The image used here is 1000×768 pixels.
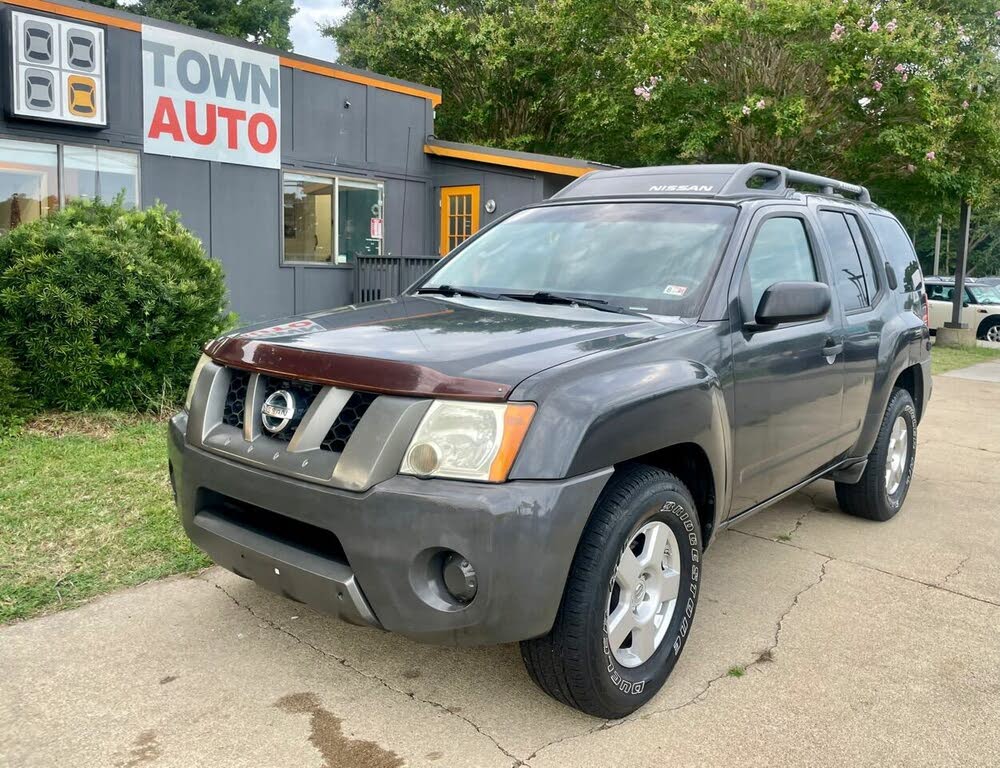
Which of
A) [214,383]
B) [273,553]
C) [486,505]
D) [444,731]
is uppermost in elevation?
[214,383]

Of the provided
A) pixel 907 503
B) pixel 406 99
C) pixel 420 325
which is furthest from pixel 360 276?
pixel 420 325

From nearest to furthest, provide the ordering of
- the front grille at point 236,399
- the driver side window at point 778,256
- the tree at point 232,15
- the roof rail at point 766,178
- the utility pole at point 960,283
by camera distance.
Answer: the front grille at point 236,399 < the driver side window at point 778,256 < the roof rail at point 766,178 < the utility pole at point 960,283 < the tree at point 232,15

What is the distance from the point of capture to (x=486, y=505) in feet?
7.94

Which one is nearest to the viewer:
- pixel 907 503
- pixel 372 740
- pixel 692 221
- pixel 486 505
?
pixel 486 505

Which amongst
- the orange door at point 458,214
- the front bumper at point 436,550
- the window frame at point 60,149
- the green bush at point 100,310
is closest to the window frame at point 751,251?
the front bumper at point 436,550

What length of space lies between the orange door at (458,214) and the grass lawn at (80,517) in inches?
342

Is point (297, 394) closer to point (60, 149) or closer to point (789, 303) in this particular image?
point (789, 303)

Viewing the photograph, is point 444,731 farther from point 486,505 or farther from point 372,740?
point 486,505

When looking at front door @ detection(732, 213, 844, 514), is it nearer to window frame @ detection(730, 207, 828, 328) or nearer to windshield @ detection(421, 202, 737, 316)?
window frame @ detection(730, 207, 828, 328)

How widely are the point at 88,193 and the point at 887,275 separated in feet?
30.0

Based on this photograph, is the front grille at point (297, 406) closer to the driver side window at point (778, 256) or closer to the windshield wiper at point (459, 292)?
the windshield wiper at point (459, 292)

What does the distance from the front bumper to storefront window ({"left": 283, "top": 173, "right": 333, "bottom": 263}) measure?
417 inches

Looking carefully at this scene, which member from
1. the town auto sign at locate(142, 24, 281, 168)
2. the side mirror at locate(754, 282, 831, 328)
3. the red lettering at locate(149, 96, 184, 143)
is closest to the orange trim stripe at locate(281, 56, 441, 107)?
the town auto sign at locate(142, 24, 281, 168)

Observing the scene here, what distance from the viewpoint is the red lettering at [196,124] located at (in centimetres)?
1128
